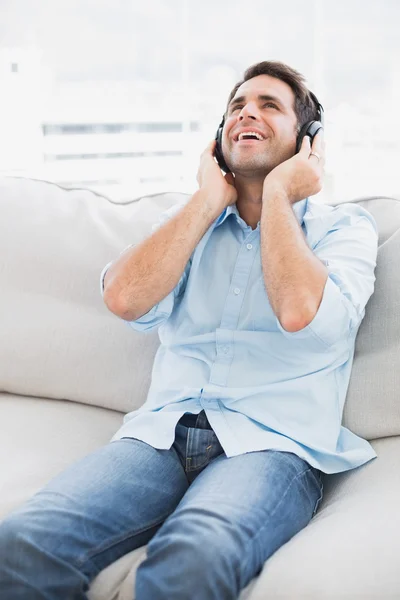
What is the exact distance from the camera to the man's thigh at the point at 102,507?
1174mm

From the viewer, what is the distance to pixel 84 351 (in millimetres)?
1862

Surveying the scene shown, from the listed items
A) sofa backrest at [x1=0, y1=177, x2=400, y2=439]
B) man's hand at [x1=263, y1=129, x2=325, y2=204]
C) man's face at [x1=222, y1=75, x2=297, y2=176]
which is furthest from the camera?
sofa backrest at [x1=0, y1=177, x2=400, y2=439]

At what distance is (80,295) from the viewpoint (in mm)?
1902

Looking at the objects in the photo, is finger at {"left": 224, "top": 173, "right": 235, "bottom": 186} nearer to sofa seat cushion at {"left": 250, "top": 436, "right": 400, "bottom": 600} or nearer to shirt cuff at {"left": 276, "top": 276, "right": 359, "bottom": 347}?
shirt cuff at {"left": 276, "top": 276, "right": 359, "bottom": 347}

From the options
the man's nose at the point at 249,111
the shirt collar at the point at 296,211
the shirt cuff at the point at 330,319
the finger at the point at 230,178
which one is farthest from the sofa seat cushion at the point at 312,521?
the man's nose at the point at 249,111

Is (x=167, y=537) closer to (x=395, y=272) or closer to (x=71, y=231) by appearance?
(x=395, y=272)

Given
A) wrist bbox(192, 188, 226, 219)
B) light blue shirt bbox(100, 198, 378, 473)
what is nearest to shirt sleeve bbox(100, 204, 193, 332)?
light blue shirt bbox(100, 198, 378, 473)

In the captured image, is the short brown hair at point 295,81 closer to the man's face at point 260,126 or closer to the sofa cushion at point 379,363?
the man's face at point 260,126

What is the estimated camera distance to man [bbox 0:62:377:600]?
1.15 meters

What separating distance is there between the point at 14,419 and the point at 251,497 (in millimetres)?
757

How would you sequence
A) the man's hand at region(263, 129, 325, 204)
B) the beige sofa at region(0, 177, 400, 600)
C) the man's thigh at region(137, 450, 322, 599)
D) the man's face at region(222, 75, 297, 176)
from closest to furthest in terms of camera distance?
the man's thigh at region(137, 450, 322, 599), the beige sofa at region(0, 177, 400, 600), the man's hand at region(263, 129, 325, 204), the man's face at region(222, 75, 297, 176)

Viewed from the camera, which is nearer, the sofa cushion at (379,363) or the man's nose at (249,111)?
the sofa cushion at (379,363)

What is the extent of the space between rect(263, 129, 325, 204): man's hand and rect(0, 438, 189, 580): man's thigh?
58cm

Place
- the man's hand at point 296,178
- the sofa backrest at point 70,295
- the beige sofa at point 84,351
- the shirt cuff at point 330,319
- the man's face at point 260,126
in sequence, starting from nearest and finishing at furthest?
the shirt cuff at point 330,319, the beige sofa at point 84,351, the man's hand at point 296,178, the man's face at point 260,126, the sofa backrest at point 70,295
